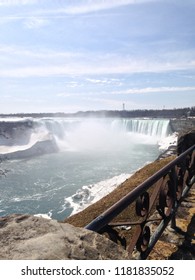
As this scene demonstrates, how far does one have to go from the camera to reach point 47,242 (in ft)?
5.34

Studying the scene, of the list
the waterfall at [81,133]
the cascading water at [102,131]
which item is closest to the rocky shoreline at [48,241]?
the waterfall at [81,133]

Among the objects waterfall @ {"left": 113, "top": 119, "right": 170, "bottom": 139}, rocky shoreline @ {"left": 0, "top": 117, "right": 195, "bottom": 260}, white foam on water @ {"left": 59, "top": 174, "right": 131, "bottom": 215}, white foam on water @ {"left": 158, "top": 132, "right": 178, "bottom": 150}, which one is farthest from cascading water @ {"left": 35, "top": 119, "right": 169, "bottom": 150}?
rocky shoreline @ {"left": 0, "top": 117, "right": 195, "bottom": 260}

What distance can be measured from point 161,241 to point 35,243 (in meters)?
2.43

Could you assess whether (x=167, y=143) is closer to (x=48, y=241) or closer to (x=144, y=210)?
(x=144, y=210)

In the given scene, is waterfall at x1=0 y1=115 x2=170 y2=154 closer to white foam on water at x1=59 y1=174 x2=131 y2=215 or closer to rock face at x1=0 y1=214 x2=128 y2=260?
white foam on water at x1=59 y1=174 x2=131 y2=215

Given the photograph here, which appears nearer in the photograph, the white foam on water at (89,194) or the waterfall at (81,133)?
the white foam on water at (89,194)

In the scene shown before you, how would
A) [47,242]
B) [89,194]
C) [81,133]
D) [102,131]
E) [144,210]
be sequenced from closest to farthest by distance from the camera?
[47,242]
[144,210]
[89,194]
[81,133]
[102,131]

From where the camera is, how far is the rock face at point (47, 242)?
155 cm

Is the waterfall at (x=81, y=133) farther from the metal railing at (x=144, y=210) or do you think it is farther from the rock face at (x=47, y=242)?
the rock face at (x=47, y=242)

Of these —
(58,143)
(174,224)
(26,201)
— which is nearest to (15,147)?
(58,143)

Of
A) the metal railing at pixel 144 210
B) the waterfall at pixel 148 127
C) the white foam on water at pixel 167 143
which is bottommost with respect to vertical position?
the white foam on water at pixel 167 143

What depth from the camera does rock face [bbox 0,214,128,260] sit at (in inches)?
61.0

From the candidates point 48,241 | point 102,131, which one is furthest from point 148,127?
point 48,241
